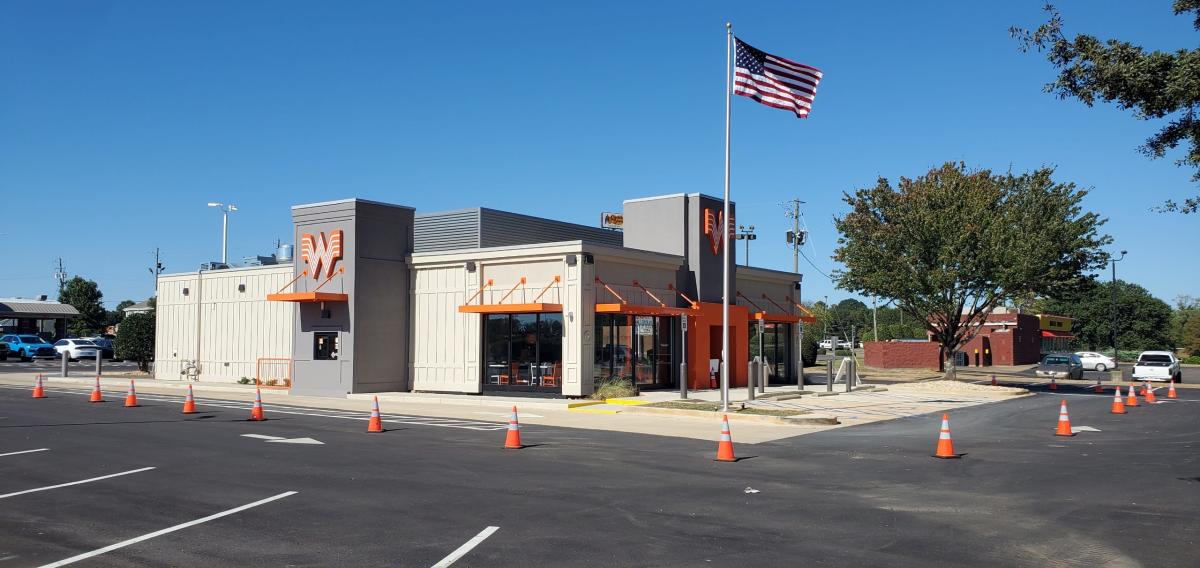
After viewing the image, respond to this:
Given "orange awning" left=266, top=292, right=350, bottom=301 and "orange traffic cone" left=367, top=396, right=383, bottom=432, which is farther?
"orange awning" left=266, top=292, right=350, bottom=301

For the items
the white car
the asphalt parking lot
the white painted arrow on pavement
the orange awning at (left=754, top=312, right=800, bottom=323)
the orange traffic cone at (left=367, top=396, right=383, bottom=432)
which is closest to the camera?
the asphalt parking lot

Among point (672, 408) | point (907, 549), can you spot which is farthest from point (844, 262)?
point (907, 549)

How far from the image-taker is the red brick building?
60062mm

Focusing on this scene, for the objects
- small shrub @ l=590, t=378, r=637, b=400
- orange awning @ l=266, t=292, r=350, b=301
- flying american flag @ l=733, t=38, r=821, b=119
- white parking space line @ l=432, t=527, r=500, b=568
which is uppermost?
flying american flag @ l=733, t=38, r=821, b=119

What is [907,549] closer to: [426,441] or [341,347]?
[426,441]

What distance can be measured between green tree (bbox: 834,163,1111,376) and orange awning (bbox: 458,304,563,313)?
16.3m

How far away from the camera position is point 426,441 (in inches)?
653

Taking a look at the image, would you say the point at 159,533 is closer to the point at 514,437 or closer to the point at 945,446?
the point at 514,437

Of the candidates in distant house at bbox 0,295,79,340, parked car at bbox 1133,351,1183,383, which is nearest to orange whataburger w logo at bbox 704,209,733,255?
parked car at bbox 1133,351,1183,383

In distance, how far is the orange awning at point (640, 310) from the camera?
26.4 metres

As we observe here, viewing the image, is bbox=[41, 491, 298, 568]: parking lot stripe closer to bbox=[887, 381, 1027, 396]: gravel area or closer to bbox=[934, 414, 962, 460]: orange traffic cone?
bbox=[934, 414, 962, 460]: orange traffic cone

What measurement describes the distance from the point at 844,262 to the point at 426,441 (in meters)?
27.5

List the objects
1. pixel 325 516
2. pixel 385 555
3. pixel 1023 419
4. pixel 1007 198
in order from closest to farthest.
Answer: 1. pixel 385 555
2. pixel 325 516
3. pixel 1023 419
4. pixel 1007 198

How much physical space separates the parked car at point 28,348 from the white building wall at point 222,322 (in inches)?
1111
